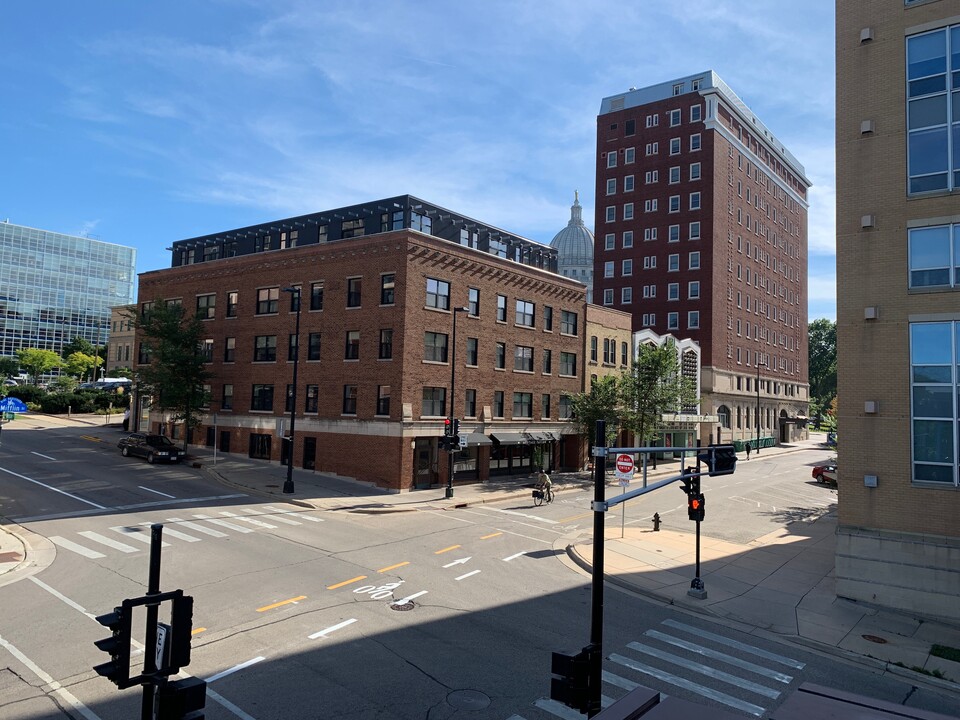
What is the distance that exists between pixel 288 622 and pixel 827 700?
1074 cm

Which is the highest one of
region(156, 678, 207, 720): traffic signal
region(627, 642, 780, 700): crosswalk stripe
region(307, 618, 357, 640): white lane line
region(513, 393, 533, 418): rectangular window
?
region(513, 393, 533, 418): rectangular window

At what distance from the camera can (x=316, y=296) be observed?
129 feet

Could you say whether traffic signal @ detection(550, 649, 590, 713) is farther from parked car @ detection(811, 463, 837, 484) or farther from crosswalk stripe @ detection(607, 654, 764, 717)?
parked car @ detection(811, 463, 837, 484)

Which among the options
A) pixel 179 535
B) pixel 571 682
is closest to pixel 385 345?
pixel 179 535

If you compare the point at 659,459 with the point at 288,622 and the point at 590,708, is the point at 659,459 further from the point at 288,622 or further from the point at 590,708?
the point at 590,708

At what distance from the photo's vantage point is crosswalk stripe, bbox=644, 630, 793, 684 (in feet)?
40.1

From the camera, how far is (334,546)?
2041 cm

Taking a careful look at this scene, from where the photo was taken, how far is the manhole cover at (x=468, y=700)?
388 inches

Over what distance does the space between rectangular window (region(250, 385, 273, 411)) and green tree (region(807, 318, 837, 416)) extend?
117689 millimetres

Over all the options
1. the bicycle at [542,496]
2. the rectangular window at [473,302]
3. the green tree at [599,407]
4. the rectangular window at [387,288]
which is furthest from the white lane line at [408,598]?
the green tree at [599,407]

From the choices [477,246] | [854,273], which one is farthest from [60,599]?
[477,246]

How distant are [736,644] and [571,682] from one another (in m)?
8.83

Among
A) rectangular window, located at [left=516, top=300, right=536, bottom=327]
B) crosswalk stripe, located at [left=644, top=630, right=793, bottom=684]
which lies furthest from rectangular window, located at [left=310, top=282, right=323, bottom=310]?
crosswalk stripe, located at [left=644, top=630, right=793, bottom=684]

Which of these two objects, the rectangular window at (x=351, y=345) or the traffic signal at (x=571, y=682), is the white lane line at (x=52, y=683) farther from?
the rectangular window at (x=351, y=345)
